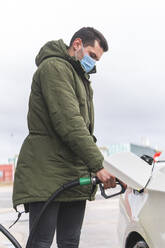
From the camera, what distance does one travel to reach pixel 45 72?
258cm

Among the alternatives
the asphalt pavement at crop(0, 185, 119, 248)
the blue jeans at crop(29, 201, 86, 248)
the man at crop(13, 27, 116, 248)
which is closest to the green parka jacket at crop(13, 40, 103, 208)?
the man at crop(13, 27, 116, 248)

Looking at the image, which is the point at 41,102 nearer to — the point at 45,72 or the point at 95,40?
the point at 45,72

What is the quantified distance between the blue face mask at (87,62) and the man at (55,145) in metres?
0.11

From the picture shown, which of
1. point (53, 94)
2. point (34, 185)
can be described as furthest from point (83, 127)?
point (34, 185)

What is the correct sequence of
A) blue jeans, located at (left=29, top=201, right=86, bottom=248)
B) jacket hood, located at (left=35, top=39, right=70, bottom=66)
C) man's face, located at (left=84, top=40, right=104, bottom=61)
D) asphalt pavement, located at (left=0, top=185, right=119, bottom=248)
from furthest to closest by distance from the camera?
asphalt pavement, located at (left=0, top=185, right=119, bottom=248), man's face, located at (left=84, top=40, right=104, bottom=61), jacket hood, located at (left=35, top=39, right=70, bottom=66), blue jeans, located at (left=29, top=201, right=86, bottom=248)

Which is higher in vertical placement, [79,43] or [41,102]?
[79,43]

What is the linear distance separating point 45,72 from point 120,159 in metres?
0.74

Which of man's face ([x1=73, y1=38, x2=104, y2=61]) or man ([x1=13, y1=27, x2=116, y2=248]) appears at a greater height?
man's face ([x1=73, y1=38, x2=104, y2=61])

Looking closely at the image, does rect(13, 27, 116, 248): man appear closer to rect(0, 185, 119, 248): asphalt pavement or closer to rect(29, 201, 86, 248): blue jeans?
rect(29, 201, 86, 248): blue jeans

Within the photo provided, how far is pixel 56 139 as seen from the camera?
257cm

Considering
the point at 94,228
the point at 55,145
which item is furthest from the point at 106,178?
the point at 94,228

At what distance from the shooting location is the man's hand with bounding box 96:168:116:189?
2363 mm

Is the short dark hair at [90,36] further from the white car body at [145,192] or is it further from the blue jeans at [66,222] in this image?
the blue jeans at [66,222]

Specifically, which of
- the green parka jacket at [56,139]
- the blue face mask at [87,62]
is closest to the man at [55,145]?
the green parka jacket at [56,139]
